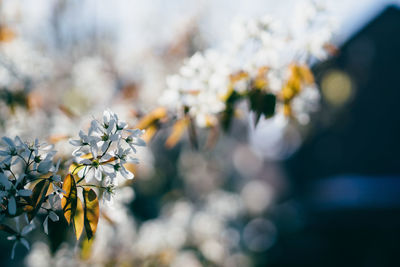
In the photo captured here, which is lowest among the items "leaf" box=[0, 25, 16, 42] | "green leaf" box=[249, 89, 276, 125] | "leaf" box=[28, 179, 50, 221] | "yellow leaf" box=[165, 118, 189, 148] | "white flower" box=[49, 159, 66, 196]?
"leaf" box=[28, 179, 50, 221]

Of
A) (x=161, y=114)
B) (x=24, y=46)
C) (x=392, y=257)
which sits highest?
(x=24, y=46)

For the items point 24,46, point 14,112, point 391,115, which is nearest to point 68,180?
point 14,112

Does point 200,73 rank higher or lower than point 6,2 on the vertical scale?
lower

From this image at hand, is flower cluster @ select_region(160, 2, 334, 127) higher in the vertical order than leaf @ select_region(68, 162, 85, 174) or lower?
higher

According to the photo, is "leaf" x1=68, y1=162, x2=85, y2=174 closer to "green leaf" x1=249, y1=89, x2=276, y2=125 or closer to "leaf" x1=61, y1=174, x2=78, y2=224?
"leaf" x1=61, y1=174, x2=78, y2=224

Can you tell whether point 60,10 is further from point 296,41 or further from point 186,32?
point 296,41

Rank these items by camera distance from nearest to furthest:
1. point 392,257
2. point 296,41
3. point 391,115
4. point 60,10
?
point 296,41, point 60,10, point 392,257, point 391,115

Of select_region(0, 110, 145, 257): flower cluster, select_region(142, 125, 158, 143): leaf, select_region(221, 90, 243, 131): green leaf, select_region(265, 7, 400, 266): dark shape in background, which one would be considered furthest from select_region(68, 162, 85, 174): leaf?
select_region(265, 7, 400, 266): dark shape in background
